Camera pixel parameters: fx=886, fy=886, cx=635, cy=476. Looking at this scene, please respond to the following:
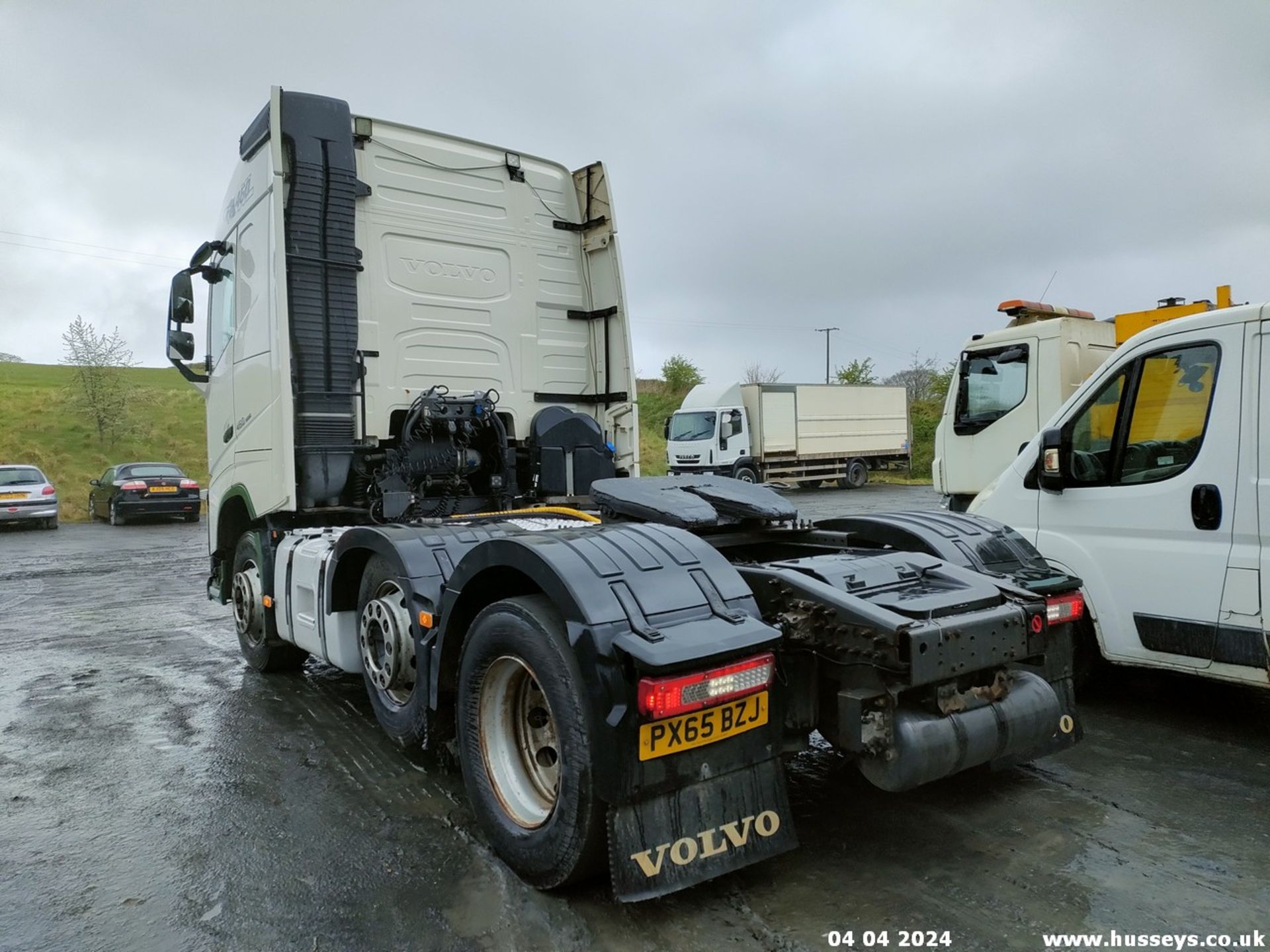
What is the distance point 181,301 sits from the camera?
6.17m

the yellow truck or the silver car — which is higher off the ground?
the yellow truck

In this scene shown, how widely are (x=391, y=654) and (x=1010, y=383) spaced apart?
6.60 m

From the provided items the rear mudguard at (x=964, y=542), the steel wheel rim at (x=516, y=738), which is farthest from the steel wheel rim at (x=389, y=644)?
the rear mudguard at (x=964, y=542)

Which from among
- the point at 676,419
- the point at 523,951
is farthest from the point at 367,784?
the point at 676,419

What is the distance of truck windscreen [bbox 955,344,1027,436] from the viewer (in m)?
8.25

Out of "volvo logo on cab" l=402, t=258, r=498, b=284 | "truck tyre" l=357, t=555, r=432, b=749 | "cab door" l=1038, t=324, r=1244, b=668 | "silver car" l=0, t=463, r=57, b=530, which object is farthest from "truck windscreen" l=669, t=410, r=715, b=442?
"truck tyre" l=357, t=555, r=432, b=749

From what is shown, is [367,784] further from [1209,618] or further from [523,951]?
[1209,618]

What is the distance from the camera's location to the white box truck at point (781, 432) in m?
25.2

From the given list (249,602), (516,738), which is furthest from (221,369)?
(516,738)

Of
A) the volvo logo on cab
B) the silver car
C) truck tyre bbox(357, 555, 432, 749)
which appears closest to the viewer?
truck tyre bbox(357, 555, 432, 749)

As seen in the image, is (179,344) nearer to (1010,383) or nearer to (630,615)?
(630,615)

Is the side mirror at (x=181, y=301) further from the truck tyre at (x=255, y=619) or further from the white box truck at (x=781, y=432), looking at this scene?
the white box truck at (x=781, y=432)

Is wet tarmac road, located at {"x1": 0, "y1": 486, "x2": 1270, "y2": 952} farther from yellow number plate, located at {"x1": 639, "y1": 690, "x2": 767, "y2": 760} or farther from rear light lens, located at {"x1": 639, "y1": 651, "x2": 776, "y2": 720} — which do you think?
rear light lens, located at {"x1": 639, "y1": 651, "x2": 776, "y2": 720}

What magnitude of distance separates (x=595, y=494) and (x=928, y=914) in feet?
6.98
